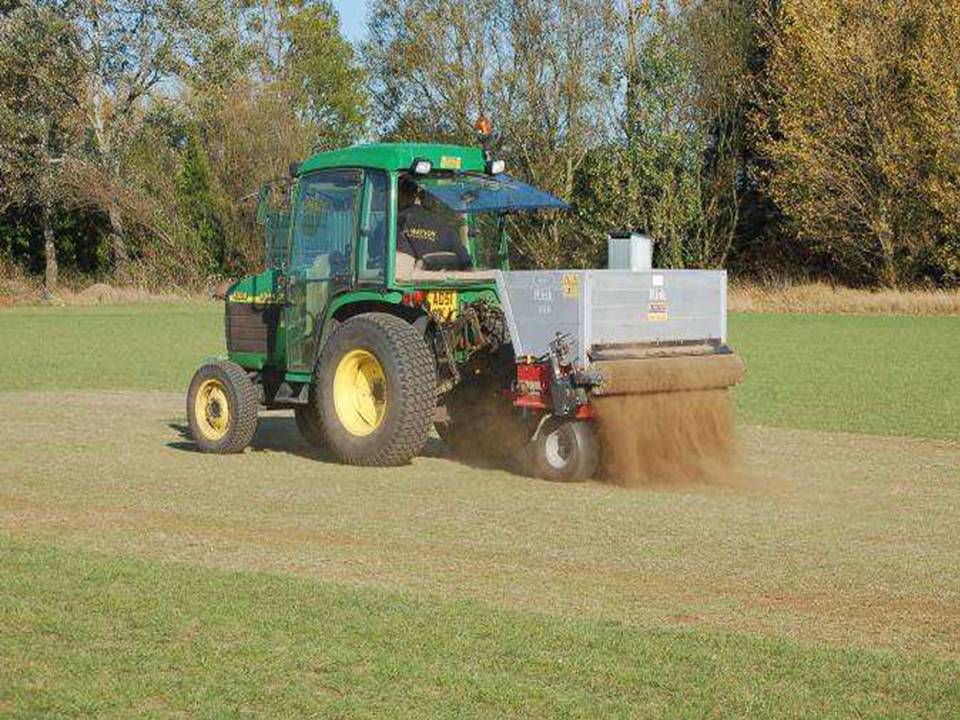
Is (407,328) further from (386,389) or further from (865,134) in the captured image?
(865,134)

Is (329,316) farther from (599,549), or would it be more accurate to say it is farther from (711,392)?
(599,549)

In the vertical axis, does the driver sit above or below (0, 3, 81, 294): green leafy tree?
below

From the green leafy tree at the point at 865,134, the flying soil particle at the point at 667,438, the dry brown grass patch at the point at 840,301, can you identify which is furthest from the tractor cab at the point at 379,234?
the green leafy tree at the point at 865,134

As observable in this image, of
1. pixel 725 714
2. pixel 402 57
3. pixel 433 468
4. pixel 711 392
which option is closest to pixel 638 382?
pixel 711 392

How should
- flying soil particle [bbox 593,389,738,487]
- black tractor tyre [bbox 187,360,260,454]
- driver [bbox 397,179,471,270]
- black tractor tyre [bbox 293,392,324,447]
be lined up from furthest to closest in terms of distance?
black tractor tyre [bbox 293,392,324,447]
black tractor tyre [bbox 187,360,260,454]
driver [bbox 397,179,471,270]
flying soil particle [bbox 593,389,738,487]

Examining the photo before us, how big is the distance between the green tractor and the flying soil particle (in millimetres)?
191

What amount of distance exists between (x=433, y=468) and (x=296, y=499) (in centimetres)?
197

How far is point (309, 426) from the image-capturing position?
14.4 metres

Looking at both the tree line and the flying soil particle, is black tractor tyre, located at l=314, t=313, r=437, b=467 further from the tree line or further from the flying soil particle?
the tree line

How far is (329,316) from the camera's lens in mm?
13102

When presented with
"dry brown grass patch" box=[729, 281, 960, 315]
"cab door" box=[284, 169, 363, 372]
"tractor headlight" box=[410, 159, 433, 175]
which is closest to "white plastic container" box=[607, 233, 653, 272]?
"tractor headlight" box=[410, 159, 433, 175]

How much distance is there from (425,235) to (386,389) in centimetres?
150

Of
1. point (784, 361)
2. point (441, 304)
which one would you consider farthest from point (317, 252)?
point (784, 361)

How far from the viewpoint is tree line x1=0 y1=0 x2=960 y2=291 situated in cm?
4544
